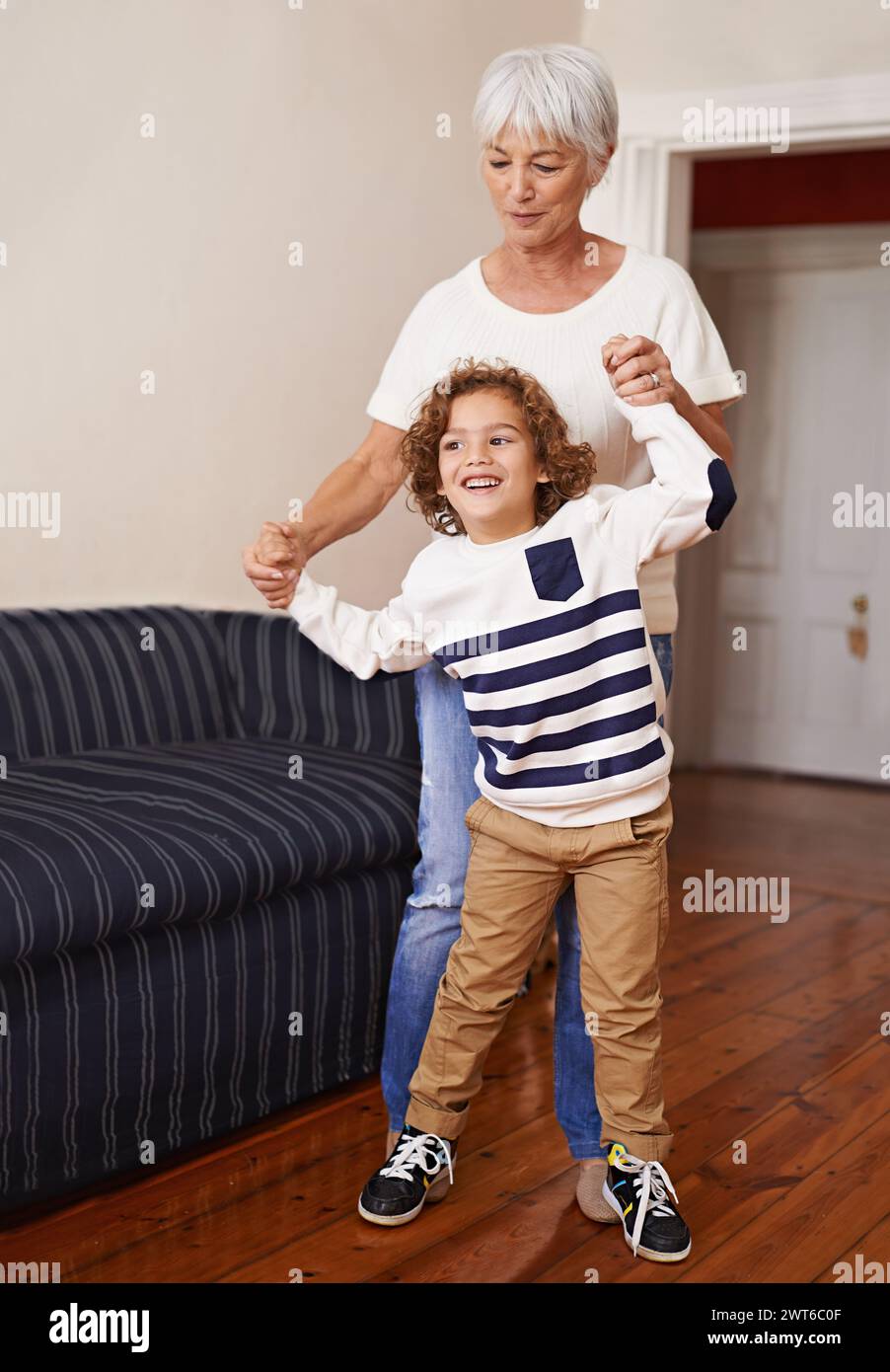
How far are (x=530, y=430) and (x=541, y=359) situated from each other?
15cm

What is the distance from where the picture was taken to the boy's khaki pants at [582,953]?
6.29 feet

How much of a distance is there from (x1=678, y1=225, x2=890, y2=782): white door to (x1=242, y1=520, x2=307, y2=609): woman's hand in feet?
13.2

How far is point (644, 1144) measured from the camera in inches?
76.3

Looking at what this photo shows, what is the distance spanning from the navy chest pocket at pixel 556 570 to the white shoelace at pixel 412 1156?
77 centimetres

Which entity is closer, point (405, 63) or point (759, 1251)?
point (759, 1251)

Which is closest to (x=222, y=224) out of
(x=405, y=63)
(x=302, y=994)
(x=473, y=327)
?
(x=405, y=63)

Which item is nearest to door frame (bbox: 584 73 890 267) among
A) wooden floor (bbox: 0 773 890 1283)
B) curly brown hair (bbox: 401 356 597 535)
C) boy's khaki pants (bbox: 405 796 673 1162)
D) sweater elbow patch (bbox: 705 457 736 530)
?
wooden floor (bbox: 0 773 890 1283)

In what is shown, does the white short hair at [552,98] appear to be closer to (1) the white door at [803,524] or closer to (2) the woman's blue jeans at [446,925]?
(2) the woman's blue jeans at [446,925]

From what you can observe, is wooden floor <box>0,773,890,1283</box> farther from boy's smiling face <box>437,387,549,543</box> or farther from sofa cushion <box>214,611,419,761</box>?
boy's smiling face <box>437,387,549,543</box>

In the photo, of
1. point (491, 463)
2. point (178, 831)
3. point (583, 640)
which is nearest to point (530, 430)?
point (491, 463)
